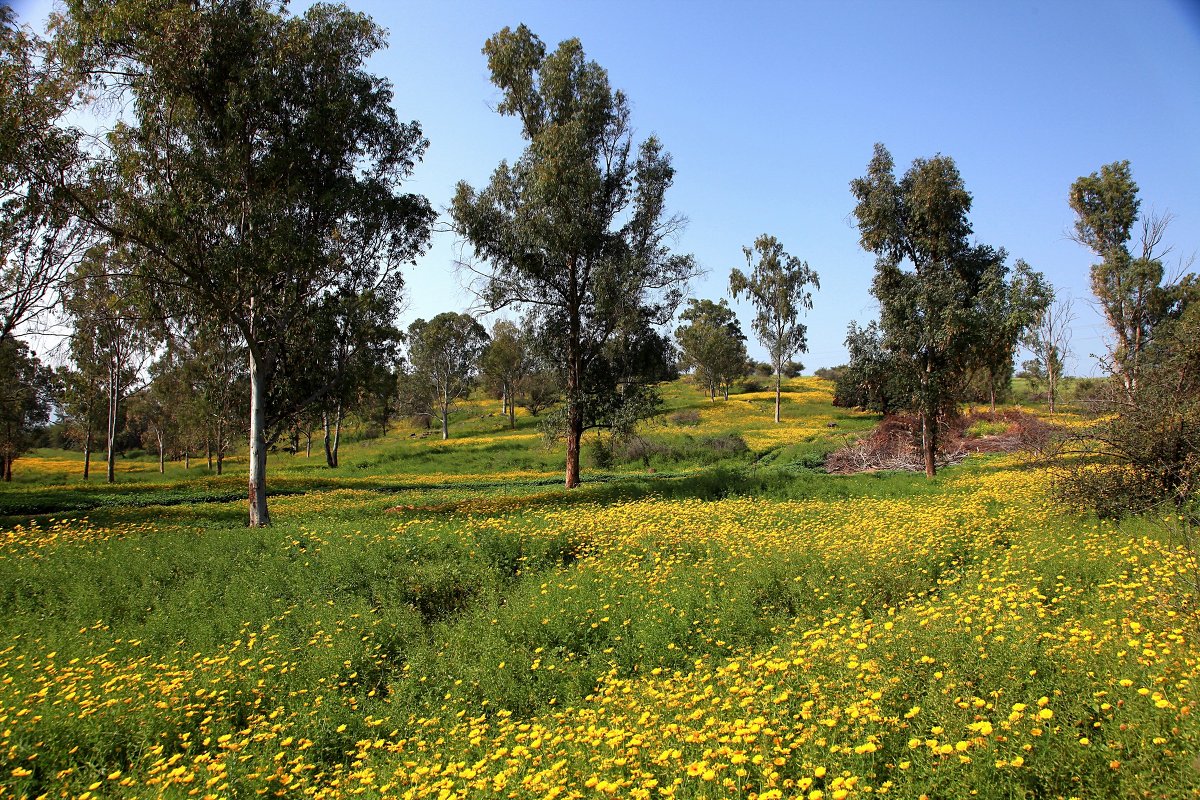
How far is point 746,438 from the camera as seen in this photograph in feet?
136

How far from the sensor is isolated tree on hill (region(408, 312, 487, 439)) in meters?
65.7

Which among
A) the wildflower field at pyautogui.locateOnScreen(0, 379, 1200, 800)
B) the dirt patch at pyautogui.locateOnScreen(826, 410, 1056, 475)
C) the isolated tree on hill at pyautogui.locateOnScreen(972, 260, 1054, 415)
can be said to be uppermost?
the isolated tree on hill at pyautogui.locateOnScreen(972, 260, 1054, 415)

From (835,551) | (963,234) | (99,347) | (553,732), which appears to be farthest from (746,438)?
(99,347)

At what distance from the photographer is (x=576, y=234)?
21.1 meters

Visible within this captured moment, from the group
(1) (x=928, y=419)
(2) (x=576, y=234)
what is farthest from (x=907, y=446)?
(2) (x=576, y=234)

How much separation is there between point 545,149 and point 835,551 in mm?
16544

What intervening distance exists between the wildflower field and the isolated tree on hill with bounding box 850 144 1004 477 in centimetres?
838

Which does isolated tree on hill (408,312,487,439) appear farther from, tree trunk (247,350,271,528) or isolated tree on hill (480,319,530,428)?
tree trunk (247,350,271,528)

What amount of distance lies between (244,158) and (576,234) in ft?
31.9

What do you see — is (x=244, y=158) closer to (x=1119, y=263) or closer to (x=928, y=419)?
(x=928, y=419)

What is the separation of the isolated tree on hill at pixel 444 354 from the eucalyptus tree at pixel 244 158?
148ft

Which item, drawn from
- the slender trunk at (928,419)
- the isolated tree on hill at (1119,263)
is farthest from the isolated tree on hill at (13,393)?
the isolated tree on hill at (1119,263)

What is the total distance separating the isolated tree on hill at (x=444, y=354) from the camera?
6569 centimetres

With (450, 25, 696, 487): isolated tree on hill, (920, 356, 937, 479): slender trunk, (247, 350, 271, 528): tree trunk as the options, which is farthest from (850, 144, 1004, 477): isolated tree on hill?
(247, 350, 271, 528): tree trunk
